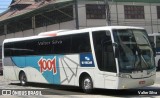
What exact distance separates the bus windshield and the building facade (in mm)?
27371

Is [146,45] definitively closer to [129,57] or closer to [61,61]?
[129,57]

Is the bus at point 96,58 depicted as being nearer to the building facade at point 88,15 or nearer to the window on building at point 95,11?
the building facade at point 88,15

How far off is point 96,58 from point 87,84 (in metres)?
1.36

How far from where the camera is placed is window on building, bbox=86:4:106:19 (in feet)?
158

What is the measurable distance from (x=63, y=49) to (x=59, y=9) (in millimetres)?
30640

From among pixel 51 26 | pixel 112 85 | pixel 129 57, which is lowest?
pixel 112 85

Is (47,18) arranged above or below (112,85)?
above

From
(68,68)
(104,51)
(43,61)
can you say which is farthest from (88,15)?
(104,51)

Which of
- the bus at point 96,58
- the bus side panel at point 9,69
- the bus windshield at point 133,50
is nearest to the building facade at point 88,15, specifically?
the bus side panel at point 9,69

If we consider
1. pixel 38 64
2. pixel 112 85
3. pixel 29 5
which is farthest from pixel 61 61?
pixel 29 5

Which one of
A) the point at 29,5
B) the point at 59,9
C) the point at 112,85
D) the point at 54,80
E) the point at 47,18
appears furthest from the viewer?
the point at 29,5

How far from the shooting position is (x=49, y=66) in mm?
20406

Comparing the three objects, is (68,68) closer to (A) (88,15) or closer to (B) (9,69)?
(B) (9,69)

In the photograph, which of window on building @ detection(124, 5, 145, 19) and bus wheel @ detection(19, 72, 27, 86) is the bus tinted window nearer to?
bus wheel @ detection(19, 72, 27, 86)
